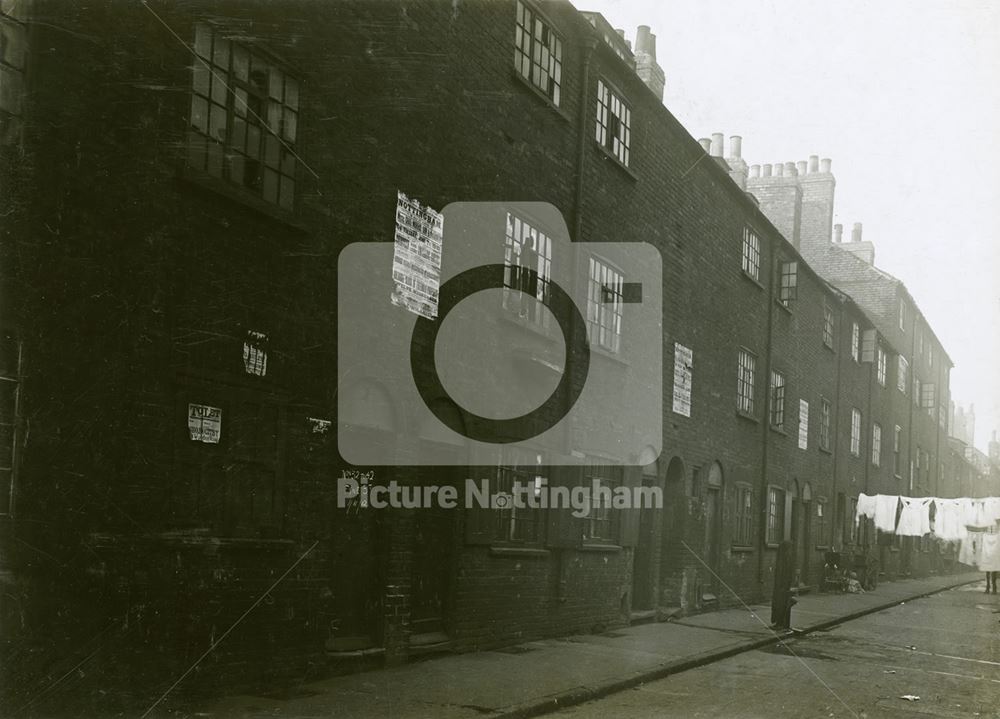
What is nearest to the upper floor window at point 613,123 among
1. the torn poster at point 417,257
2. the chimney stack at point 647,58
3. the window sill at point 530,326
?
the window sill at point 530,326

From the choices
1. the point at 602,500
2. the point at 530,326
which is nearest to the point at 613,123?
the point at 530,326

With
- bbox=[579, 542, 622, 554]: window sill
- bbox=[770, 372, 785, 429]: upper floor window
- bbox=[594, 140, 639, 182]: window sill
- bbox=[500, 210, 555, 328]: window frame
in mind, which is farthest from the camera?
bbox=[770, 372, 785, 429]: upper floor window

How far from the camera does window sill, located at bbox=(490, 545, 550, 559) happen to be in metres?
11.9

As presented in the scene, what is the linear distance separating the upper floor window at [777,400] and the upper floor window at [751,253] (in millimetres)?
2732

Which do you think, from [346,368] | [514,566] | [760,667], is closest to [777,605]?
[760,667]

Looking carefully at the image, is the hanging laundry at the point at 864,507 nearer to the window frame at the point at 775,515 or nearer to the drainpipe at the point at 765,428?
the window frame at the point at 775,515

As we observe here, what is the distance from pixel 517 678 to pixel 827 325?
22.0 meters

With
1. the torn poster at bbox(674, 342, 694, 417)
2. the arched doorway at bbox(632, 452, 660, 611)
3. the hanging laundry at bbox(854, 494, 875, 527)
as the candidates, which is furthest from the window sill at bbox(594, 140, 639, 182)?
the hanging laundry at bbox(854, 494, 875, 527)

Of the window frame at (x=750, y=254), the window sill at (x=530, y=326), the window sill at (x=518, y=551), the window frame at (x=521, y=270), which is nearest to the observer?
the window sill at (x=518, y=551)

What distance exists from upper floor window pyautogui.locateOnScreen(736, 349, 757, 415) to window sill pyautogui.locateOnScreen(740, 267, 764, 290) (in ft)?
5.02

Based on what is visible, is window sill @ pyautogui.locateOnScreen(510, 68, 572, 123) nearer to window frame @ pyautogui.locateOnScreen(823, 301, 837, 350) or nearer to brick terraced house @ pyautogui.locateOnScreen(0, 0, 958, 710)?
brick terraced house @ pyautogui.locateOnScreen(0, 0, 958, 710)

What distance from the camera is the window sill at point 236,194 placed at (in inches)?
302

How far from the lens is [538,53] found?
13141mm

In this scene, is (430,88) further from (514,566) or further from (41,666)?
(41,666)
